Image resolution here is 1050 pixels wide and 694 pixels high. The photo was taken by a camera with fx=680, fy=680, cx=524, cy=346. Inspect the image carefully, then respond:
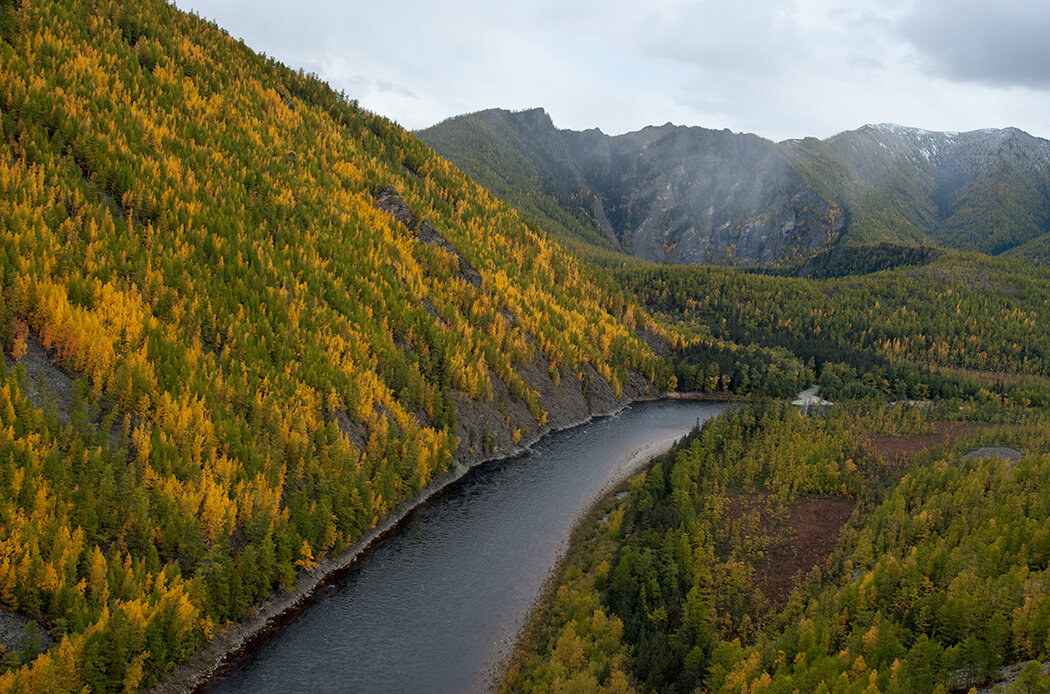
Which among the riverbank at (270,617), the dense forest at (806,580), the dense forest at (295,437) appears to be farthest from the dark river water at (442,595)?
the dense forest at (806,580)

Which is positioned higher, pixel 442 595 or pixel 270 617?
pixel 270 617

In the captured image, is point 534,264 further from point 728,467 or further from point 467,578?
point 467,578

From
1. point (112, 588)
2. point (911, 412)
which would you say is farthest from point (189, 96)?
point (911, 412)

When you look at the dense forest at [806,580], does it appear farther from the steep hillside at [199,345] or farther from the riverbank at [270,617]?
the steep hillside at [199,345]

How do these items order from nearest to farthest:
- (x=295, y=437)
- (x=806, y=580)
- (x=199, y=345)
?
(x=806, y=580) < (x=295, y=437) < (x=199, y=345)

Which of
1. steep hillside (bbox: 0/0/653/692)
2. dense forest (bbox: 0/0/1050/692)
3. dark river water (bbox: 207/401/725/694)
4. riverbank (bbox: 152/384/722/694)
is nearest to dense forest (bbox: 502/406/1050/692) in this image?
dense forest (bbox: 0/0/1050/692)

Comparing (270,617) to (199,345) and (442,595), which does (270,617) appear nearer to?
(442,595)

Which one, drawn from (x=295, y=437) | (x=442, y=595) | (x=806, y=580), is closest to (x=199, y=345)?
(x=295, y=437)
